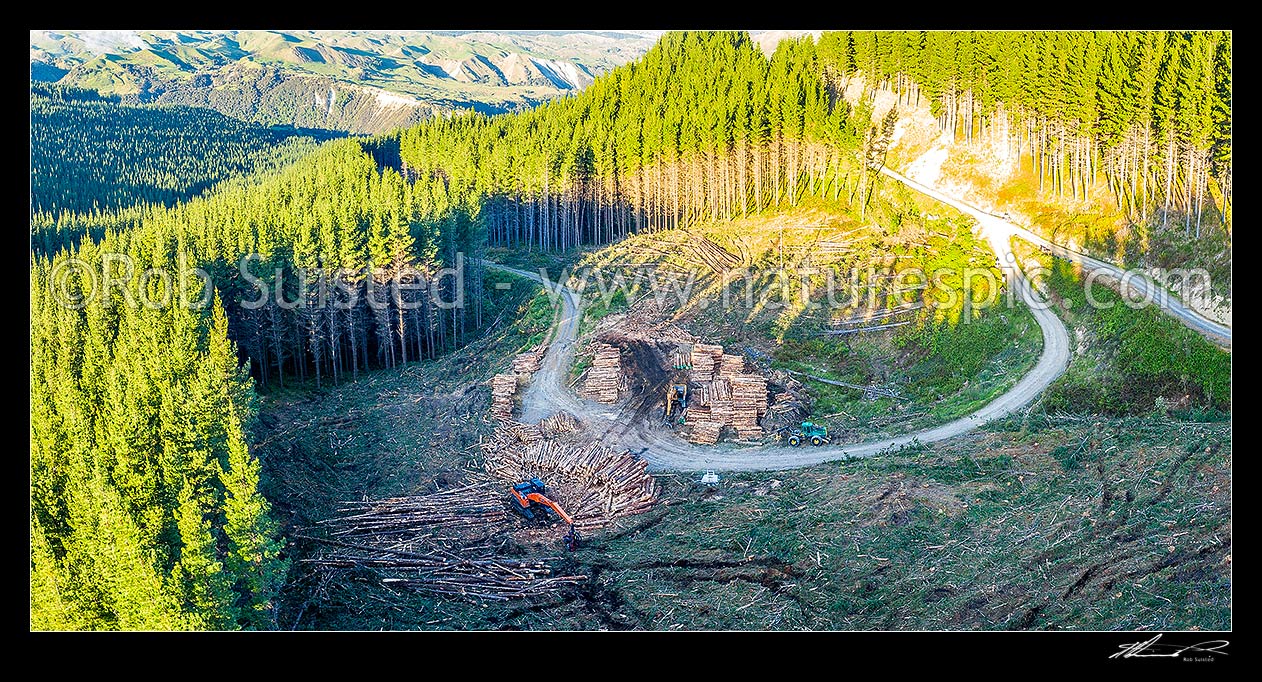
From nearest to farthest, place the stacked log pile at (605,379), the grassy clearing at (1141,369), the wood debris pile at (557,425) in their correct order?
1. the grassy clearing at (1141,369)
2. the wood debris pile at (557,425)
3. the stacked log pile at (605,379)

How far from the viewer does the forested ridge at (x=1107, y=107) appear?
48.3 meters

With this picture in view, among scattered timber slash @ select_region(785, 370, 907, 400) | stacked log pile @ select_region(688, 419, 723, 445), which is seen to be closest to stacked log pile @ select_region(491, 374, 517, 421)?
stacked log pile @ select_region(688, 419, 723, 445)

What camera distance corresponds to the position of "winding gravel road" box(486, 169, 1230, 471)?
1534 inches

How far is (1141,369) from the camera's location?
133 feet

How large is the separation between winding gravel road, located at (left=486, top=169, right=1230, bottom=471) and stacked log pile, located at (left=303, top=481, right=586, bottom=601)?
Result: 7875mm

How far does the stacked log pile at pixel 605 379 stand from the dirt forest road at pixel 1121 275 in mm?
26965

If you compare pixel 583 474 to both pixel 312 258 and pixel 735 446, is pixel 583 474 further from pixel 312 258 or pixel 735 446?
pixel 312 258

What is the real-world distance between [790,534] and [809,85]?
5198 cm

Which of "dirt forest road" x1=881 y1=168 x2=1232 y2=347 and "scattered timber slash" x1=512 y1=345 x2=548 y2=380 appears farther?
"scattered timber slash" x1=512 y1=345 x2=548 y2=380

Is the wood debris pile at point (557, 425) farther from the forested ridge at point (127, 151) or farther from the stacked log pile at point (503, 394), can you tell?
the forested ridge at point (127, 151)

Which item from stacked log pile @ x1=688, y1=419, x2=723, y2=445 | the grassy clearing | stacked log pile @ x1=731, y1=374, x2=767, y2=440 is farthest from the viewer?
stacked log pile @ x1=731, y1=374, x2=767, y2=440

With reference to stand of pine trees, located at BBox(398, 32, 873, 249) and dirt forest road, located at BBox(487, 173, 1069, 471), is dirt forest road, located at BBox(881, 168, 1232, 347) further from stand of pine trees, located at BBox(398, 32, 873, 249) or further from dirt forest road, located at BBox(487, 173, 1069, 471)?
stand of pine trees, located at BBox(398, 32, 873, 249)
